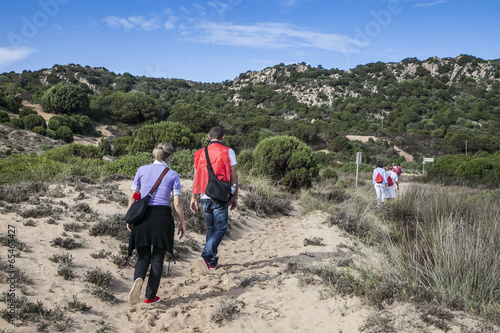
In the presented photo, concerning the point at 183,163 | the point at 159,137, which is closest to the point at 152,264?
the point at 183,163

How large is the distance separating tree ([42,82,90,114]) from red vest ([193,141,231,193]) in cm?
3734

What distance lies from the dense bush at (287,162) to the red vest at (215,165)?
29.1 feet

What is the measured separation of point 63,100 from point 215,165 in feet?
125

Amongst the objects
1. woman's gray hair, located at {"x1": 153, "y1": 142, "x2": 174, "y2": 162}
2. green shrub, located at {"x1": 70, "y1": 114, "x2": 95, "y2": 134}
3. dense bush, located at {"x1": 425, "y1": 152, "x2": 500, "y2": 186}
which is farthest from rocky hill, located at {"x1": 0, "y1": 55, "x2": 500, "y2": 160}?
woman's gray hair, located at {"x1": 153, "y1": 142, "x2": 174, "y2": 162}

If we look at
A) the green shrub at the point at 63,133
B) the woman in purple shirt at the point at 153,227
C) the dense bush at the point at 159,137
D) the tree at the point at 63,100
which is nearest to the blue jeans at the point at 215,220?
the woman in purple shirt at the point at 153,227

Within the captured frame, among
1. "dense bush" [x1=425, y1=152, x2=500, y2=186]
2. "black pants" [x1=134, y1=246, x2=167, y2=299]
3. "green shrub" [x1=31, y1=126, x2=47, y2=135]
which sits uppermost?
"green shrub" [x1=31, y1=126, x2=47, y2=135]

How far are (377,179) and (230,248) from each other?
6.13 m

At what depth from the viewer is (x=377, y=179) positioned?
36.9ft

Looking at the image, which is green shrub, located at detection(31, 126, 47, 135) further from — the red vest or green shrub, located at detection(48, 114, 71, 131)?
the red vest

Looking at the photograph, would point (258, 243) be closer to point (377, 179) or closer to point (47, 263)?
point (47, 263)

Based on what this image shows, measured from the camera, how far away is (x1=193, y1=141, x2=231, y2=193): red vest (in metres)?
4.85

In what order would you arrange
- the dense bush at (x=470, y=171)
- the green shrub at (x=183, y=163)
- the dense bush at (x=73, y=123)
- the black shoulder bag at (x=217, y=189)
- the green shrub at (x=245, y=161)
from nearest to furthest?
the black shoulder bag at (x=217, y=189) → the green shrub at (x=183, y=163) → the green shrub at (x=245, y=161) → the dense bush at (x=470, y=171) → the dense bush at (x=73, y=123)

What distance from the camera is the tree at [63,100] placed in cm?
3738

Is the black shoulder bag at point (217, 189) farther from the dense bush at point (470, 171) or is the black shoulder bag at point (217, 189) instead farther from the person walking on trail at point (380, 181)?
the dense bush at point (470, 171)
